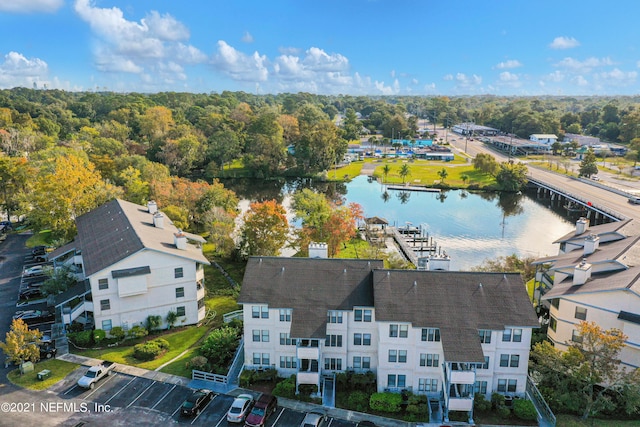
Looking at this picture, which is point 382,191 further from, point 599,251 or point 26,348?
point 26,348

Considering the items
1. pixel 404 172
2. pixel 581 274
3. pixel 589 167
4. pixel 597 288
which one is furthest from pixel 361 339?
pixel 589 167

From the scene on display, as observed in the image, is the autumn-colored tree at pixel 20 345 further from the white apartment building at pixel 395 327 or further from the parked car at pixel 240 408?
the parked car at pixel 240 408

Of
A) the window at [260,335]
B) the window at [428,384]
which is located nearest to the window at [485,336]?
the window at [428,384]

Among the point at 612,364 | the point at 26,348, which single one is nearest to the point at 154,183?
the point at 26,348

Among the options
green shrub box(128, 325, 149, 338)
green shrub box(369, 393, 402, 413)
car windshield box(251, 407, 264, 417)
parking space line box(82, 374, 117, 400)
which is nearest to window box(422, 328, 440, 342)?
green shrub box(369, 393, 402, 413)

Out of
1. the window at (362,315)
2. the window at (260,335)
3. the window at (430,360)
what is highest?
the window at (362,315)
